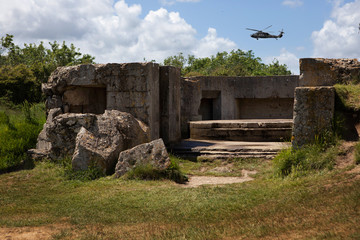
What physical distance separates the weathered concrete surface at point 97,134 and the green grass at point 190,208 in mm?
1004

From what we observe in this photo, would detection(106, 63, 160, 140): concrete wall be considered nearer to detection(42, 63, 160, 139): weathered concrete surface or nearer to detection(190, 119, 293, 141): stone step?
detection(42, 63, 160, 139): weathered concrete surface

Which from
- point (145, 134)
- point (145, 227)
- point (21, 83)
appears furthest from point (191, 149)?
point (21, 83)

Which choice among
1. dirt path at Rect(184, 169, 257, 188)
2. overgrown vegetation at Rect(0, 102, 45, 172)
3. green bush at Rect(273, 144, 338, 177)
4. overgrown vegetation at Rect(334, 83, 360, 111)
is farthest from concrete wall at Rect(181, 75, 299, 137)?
green bush at Rect(273, 144, 338, 177)

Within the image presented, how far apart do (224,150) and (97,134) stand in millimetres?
3230

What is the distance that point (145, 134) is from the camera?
994 centimetres

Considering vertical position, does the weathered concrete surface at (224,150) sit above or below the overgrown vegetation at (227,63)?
below

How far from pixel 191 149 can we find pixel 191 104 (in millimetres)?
4338

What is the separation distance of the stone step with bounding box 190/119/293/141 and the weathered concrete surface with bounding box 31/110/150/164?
3.20 m

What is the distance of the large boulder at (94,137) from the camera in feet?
27.6

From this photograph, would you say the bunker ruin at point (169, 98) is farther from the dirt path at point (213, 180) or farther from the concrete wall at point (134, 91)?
the dirt path at point (213, 180)

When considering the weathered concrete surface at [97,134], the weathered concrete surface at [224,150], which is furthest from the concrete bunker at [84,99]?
the weathered concrete surface at [224,150]

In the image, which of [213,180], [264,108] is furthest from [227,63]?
[213,180]

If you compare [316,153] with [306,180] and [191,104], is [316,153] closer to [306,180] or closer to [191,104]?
[306,180]

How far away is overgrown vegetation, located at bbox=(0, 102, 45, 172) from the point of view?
9614mm
